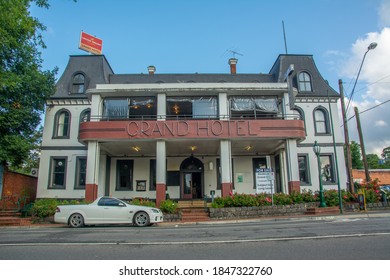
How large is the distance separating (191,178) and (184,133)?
19.2ft

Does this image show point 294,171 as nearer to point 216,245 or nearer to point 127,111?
point 127,111

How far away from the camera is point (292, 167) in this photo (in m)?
19.3

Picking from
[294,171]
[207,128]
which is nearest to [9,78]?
[207,128]

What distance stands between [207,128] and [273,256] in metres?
14.1

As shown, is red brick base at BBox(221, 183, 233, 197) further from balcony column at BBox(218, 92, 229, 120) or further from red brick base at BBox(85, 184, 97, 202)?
red brick base at BBox(85, 184, 97, 202)

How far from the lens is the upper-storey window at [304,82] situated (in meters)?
24.8

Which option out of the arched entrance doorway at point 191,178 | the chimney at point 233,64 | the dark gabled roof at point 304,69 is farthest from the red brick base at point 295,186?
the chimney at point 233,64

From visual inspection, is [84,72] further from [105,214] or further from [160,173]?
[105,214]

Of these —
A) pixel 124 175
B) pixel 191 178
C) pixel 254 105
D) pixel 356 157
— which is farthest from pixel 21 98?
pixel 356 157

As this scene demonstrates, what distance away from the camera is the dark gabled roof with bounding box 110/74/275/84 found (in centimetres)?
2608

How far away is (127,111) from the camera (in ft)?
67.9

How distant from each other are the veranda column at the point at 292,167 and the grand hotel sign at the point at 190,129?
2.25 feet

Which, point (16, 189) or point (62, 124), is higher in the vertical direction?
point (62, 124)

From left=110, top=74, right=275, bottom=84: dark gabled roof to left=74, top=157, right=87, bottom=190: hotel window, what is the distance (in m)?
Answer: 7.48
